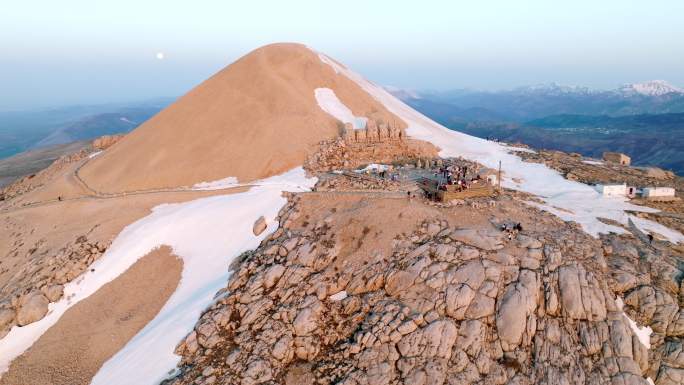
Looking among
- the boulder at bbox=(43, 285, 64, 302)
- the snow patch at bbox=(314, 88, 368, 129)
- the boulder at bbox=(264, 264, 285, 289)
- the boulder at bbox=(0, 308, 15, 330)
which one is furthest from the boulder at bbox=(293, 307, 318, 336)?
the snow patch at bbox=(314, 88, 368, 129)

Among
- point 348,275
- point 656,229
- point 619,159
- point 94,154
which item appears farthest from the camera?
point 94,154

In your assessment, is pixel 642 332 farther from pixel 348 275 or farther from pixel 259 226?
pixel 259 226

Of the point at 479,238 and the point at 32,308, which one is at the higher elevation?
the point at 479,238

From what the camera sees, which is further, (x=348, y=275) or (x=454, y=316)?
(x=348, y=275)

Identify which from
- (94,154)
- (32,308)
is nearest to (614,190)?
(32,308)

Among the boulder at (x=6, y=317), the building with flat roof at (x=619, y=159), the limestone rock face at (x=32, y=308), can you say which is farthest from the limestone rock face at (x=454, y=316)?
the building with flat roof at (x=619, y=159)
